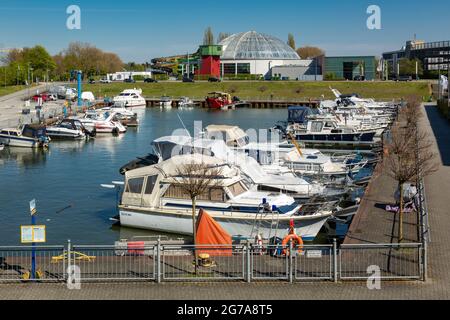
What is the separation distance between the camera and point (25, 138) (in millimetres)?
55375

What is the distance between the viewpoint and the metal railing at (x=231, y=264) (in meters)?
16.8

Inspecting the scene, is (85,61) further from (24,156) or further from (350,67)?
(24,156)

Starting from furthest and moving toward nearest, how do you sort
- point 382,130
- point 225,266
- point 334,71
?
point 334,71
point 382,130
point 225,266

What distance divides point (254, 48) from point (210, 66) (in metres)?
18.6

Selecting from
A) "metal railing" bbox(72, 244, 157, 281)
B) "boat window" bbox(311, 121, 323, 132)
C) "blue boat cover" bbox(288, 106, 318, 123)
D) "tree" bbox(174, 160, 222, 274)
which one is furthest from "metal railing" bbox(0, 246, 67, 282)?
"blue boat cover" bbox(288, 106, 318, 123)

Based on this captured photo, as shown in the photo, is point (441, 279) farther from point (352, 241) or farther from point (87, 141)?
point (87, 141)

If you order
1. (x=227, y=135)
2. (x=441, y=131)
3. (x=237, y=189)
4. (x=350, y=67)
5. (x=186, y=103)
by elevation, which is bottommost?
(x=237, y=189)

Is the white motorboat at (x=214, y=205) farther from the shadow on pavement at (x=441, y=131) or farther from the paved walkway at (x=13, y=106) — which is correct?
the paved walkway at (x=13, y=106)

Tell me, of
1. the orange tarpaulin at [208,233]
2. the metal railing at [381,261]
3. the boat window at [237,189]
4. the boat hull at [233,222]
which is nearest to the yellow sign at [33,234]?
the orange tarpaulin at [208,233]

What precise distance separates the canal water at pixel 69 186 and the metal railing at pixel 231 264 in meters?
9.28

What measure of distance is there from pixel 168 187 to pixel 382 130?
37311 mm

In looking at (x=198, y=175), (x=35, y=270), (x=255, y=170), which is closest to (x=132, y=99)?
(x=255, y=170)
